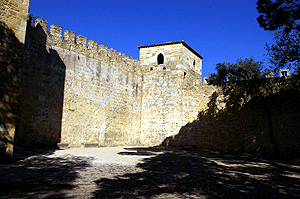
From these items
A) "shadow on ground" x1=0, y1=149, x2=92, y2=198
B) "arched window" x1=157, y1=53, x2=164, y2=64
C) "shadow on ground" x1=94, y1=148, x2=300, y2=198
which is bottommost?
"shadow on ground" x1=94, y1=148, x2=300, y2=198

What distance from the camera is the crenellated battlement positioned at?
1283 cm

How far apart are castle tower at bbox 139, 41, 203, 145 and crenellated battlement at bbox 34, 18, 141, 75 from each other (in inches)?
65.2

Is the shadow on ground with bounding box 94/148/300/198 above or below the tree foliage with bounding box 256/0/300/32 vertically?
below

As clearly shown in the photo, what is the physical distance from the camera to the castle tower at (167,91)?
681 inches

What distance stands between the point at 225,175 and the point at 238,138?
9.13 meters

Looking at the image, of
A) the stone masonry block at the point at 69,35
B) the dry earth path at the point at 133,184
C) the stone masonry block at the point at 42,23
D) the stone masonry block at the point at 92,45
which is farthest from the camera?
the stone masonry block at the point at 92,45

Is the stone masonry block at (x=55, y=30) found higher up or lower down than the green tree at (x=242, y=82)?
higher up

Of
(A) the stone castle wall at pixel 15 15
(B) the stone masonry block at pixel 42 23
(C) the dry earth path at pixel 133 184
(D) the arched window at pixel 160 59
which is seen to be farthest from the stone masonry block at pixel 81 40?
(C) the dry earth path at pixel 133 184

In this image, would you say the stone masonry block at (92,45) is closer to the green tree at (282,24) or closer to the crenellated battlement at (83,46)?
the crenellated battlement at (83,46)

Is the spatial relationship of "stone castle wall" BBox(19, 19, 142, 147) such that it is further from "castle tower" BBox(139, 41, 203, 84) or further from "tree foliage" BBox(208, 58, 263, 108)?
"tree foliage" BBox(208, 58, 263, 108)

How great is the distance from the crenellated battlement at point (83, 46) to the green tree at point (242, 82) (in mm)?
6517

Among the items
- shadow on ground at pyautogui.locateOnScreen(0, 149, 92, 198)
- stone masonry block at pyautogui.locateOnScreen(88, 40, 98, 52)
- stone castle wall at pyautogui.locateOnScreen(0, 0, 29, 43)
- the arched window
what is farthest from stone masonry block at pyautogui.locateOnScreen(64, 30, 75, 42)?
shadow on ground at pyautogui.locateOnScreen(0, 149, 92, 198)

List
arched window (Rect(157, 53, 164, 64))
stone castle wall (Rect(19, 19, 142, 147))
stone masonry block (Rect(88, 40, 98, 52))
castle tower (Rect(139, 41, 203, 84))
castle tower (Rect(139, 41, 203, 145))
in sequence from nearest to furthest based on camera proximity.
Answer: stone castle wall (Rect(19, 19, 142, 147))
stone masonry block (Rect(88, 40, 98, 52))
castle tower (Rect(139, 41, 203, 145))
castle tower (Rect(139, 41, 203, 84))
arched window (Rect(157, 53, 164, 64))

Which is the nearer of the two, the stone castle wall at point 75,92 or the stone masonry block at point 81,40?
the stone castle wall at point 75,92
